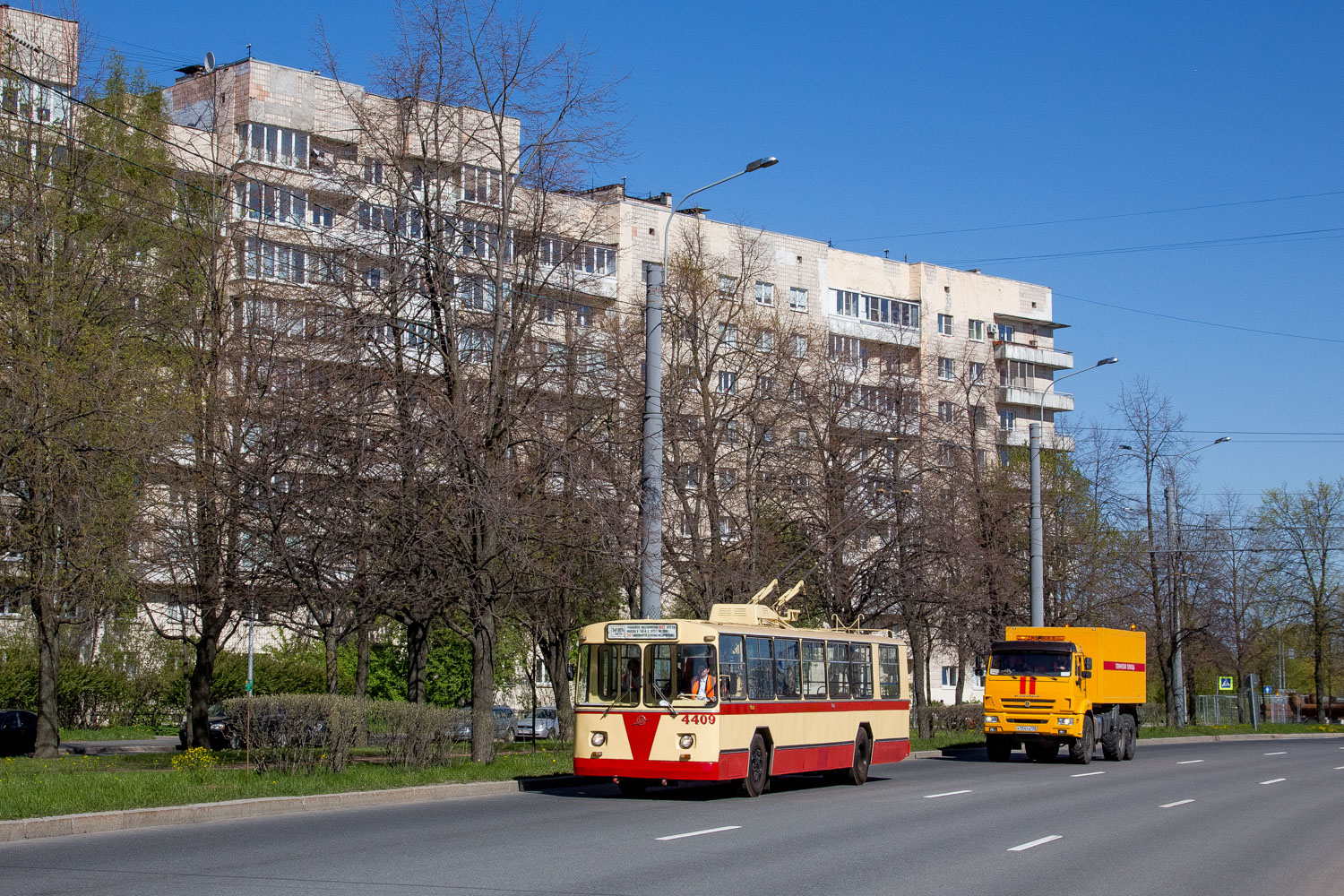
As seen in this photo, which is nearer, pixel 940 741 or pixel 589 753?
pixel 589 753

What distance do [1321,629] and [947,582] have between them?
43581mm

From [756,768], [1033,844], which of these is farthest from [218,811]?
[1033,844]

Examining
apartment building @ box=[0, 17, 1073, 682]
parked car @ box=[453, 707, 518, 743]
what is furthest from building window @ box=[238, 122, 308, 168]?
parked car @ box=[453, 707, 518, 743]

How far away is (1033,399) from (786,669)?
209 feet

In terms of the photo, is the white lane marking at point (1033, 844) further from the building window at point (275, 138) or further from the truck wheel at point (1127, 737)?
the building window at point (275, 138)

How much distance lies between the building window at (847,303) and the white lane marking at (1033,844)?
56.9m

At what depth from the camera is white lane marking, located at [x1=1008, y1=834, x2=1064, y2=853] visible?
47.2 ft

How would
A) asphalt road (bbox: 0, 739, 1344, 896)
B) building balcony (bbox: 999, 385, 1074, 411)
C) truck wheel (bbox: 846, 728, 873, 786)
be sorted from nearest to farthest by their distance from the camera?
asphalt road (bbox: 0, 739, 1344, 896) < truck wheel (bbox: 846, 728, 873, 786) < building balcony (bbox: 999, 385, 1074, 411)

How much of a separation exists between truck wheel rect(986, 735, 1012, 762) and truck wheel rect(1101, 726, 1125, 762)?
258 cm

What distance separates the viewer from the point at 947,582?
125ft

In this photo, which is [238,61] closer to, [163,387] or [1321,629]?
[163,387]

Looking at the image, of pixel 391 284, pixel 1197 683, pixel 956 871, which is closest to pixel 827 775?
pixel 391 284

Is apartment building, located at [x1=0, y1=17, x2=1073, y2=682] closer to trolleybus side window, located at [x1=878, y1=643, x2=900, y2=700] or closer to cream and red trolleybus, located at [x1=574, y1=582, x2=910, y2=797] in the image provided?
cream and red trolleybus, located at [x1=574, y1=582, x2=910, y2=797]

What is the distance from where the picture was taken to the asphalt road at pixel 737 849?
1140 centimetres
